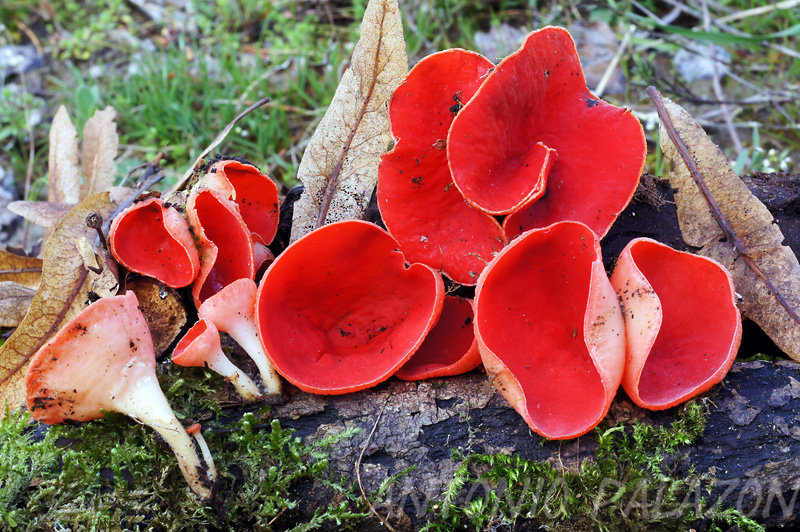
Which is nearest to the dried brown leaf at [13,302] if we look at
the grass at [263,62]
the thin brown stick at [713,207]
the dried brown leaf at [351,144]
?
the dried brown leaf at [351,144]

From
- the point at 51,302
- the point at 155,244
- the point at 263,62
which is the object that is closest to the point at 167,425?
the point at 155,244

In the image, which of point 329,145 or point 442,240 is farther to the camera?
point 329,145

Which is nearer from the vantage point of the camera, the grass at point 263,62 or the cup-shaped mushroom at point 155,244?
the cup-shaped mushroom at point 155,244

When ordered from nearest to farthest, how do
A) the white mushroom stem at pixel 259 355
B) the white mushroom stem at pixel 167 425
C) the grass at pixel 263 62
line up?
the white mushroom stem at pixel 167 425
the white mushroom stem at pixel 259 355
the grass at pixel 263 62

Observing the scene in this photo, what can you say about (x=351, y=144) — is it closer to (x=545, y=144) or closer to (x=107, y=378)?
(x=545, y=144)

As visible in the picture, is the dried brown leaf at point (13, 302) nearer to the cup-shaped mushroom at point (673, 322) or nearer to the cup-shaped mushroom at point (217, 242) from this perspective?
the cup-shaped mushroom at point (217, 242)

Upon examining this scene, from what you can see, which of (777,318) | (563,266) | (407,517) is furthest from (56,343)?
(777,318)

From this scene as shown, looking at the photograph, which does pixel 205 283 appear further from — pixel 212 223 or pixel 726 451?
pixel 726 451
